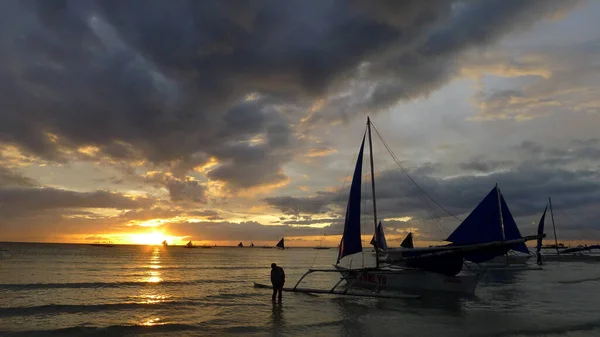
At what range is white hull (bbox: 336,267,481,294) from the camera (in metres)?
26.4

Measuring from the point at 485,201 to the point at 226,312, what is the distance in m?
26.5

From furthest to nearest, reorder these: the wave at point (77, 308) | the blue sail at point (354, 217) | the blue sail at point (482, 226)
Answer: the blue sail at point (482, 226)
the blue sail at point (354, 217)
the wave at point (77, 308)

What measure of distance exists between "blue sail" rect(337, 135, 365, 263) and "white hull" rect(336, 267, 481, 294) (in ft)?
9.39

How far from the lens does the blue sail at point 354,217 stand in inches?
1078

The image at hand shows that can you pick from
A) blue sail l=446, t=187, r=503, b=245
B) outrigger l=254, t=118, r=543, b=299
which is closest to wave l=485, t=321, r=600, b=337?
outrigger l=254, t=118, r=543, b=299

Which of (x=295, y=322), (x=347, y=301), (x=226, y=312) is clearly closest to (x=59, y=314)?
(x=226, y=312)

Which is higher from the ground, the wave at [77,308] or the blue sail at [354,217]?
the blue sail at [354,217]

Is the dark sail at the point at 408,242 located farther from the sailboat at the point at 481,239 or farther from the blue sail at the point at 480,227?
the blue sail at the point at 480,227

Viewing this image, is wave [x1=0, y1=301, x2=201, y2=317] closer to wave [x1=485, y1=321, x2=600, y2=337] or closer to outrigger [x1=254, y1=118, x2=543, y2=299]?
outrigger [x1=254, y1=118, x2=543, y2=299]

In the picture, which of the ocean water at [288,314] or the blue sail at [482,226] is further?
the blue sail at [482,226]

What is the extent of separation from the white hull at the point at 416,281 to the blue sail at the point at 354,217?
2.86 meters

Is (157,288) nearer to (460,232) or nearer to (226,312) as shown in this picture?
(226,312)

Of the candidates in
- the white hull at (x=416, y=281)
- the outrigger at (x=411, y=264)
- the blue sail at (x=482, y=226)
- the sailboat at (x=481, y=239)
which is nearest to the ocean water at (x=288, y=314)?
the white hull at (x=416, y=281)

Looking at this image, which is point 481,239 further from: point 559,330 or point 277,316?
point 277,316
